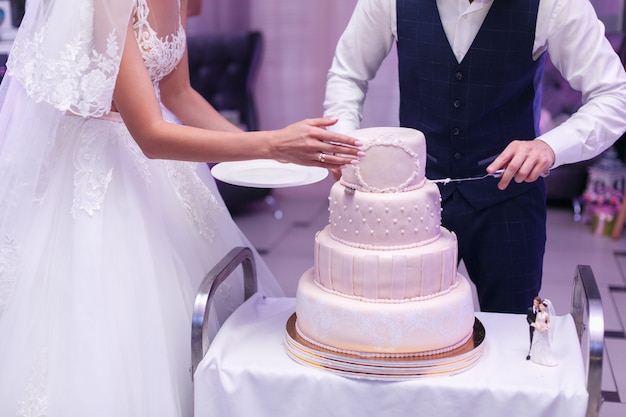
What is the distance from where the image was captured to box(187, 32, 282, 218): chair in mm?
5754

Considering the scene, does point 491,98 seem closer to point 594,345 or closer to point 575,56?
point 575,56

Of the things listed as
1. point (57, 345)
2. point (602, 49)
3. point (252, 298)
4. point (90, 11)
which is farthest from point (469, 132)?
point (57, 345)

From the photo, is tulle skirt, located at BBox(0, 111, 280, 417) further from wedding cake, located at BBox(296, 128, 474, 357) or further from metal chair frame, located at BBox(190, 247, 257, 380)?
wedding cake, located at BBox(296, 128, 474, 357)

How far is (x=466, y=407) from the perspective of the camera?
1.63m

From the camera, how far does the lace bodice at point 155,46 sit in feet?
6.34

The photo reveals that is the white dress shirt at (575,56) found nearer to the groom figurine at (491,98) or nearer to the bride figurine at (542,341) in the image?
the groom figurine at (491,98)

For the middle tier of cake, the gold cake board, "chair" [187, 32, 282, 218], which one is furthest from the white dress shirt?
"chair" [187, 32, 282, 218]

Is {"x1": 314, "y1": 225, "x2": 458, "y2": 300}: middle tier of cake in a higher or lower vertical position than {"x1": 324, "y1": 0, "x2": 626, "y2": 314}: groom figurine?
lower

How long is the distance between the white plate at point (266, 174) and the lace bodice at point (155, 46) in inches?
11.4

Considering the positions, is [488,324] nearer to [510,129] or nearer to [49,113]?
[510,129]

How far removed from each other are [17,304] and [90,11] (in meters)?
0.72

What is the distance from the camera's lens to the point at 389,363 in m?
1.66

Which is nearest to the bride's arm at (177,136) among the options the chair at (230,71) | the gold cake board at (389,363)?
the gold cake board at (389,363)

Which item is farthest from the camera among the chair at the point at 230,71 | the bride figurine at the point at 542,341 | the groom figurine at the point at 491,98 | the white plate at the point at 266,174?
the chair at the point at 230,71
